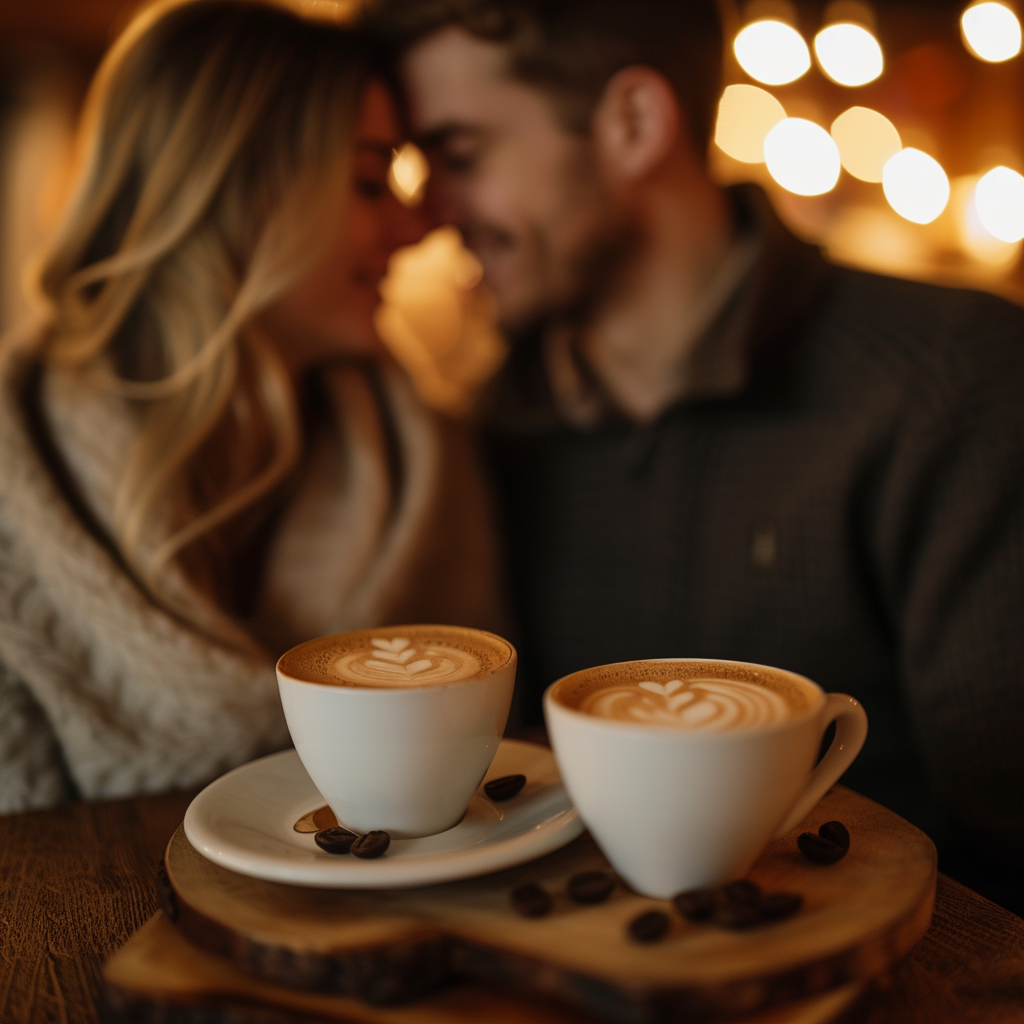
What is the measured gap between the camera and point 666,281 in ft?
4.98

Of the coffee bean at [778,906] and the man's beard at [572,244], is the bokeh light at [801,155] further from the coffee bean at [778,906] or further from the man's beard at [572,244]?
the coffee bean at [778,906]

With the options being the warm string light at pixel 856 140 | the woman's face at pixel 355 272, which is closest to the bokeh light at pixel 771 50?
the warm string light at pixel 856 140

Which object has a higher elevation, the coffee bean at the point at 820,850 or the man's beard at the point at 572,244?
the man's beard at the point at 572,244

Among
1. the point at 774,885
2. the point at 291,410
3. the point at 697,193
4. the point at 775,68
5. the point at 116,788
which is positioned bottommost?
the point at 116,788

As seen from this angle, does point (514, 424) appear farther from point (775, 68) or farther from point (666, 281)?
point (775, 68)

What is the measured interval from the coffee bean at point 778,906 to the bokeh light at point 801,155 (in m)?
3.12

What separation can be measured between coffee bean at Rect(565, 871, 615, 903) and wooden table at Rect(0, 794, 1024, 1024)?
15 cm

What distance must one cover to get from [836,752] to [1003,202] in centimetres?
347

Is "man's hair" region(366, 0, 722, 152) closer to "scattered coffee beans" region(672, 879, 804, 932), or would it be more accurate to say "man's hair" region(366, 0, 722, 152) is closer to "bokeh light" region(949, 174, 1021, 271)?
"scattered coffee beans" region(672, 879, 804, 932)

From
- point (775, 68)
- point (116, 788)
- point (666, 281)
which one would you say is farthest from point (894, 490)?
point (775, 68)

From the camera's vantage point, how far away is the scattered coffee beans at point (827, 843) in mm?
→ 584

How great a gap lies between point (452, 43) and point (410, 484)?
2.20ft

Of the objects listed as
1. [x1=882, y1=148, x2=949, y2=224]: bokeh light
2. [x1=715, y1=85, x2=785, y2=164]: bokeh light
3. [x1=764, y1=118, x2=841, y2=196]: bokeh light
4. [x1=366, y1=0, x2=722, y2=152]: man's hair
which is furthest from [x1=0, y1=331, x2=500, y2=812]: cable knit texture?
[x1=882, y1=148, x2=949, y2=224]: bokeh light

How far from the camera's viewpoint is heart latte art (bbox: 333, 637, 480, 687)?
2.10 feet
